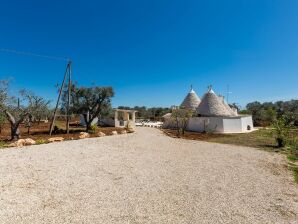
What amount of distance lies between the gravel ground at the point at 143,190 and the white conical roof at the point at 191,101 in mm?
23955

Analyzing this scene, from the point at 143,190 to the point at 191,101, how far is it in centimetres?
2978

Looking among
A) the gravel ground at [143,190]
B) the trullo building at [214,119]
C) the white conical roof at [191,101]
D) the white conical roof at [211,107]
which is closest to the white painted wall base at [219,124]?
the trullo building at [214,119]

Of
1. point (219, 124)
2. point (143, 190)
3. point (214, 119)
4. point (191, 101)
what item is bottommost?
point (143, 190)

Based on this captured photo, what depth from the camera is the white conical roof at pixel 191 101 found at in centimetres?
3494

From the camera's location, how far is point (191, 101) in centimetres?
3547

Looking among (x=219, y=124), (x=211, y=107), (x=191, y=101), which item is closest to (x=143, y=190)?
(x=219, y=124)

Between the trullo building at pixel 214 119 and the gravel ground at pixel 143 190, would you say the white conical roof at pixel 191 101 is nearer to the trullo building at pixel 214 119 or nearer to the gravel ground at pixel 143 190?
the trullo building at pixel 214 119

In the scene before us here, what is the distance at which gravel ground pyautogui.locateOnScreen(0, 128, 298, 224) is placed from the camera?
506 centimetres

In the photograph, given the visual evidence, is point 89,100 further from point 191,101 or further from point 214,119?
point 191,101

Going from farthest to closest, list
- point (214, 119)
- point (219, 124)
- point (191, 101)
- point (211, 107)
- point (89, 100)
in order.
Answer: point (191, 101)
point (211, 107)
point (214, 119)
point (219, 124)
point (89, 100)

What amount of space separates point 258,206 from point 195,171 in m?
3.49

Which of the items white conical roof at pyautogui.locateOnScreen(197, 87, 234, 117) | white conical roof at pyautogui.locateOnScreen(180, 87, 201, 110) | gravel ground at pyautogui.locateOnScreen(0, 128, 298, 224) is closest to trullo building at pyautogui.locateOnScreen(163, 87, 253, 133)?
white conical roof at pyautogui.locateOnScreen(197, 87, 234, 117)

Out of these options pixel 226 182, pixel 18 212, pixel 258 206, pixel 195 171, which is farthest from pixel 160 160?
pixel 18 212

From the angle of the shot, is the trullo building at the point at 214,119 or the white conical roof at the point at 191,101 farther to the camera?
the white conical roof at the point at 191,101
